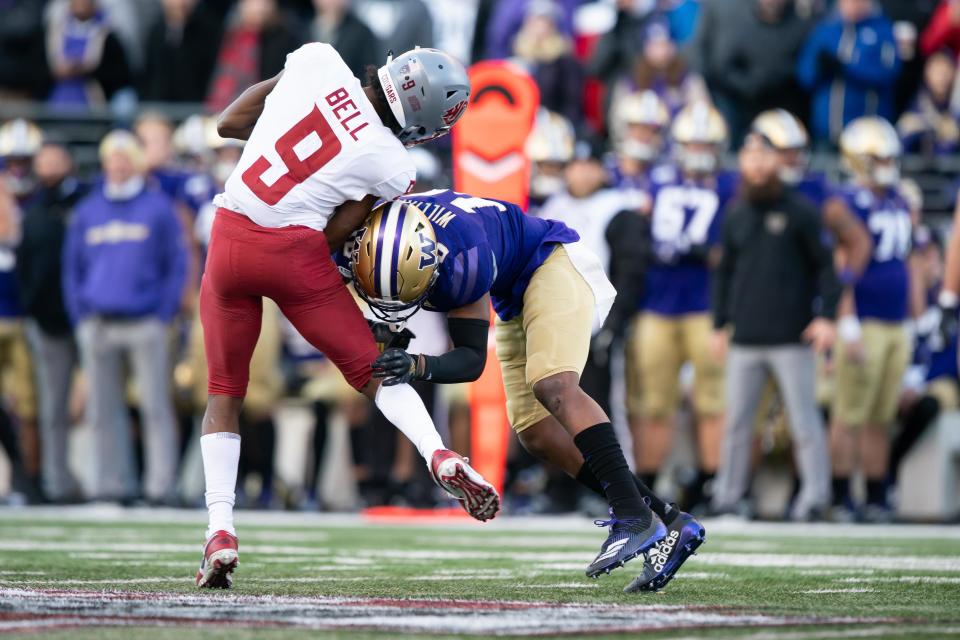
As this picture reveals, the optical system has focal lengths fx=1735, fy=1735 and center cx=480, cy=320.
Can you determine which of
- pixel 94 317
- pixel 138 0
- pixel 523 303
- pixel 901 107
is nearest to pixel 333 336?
pixel 523 303

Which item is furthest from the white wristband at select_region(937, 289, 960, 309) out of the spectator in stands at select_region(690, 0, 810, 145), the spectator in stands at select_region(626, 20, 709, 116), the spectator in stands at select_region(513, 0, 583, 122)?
the spectator in stands at select_region(513, 0, 583, 122)

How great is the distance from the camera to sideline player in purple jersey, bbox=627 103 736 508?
10773 millimetres

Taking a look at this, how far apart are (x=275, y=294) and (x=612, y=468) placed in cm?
120

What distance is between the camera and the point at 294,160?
5.42m

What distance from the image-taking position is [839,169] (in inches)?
483

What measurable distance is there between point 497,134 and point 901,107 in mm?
3968

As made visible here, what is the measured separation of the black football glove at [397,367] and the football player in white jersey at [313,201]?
0.14m

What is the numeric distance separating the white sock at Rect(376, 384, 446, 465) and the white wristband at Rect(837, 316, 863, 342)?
18.1 feet

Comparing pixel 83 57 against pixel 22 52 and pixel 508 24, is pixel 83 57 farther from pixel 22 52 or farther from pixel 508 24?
pixel 508 24

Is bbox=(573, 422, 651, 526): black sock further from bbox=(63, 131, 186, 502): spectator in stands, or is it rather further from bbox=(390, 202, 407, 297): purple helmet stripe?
bbox=(63, 131, 186, 502): spectator in stands

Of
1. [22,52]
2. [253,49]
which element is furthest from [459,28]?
[22,52]

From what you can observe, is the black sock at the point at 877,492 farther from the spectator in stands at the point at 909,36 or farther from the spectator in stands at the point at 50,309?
the spectator in stands at the point at 50,309

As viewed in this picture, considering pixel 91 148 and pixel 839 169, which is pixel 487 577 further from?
pixel 91 148

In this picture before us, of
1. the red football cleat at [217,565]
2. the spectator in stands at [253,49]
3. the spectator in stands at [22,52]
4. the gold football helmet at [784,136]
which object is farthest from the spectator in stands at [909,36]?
the red football cleat at [217,565]
